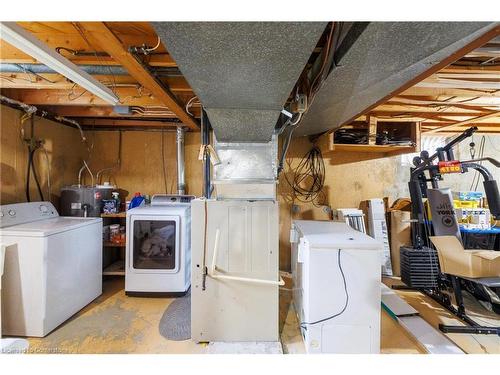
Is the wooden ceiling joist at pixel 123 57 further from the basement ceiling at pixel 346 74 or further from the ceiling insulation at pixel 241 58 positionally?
the ceiling insulation at pixel 241 58

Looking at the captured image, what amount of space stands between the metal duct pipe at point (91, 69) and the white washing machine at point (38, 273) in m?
1.25

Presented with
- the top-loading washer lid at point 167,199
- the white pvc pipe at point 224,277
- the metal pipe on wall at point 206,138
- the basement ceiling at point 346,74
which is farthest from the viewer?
the top-loading washer lid at point 167,199

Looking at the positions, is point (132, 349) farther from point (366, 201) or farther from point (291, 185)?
point (366, 201)

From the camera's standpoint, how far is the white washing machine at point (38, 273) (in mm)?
1928

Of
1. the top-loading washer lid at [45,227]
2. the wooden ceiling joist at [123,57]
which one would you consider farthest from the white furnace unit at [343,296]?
the top-loading washer lid at [45,227]

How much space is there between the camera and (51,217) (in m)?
2.63

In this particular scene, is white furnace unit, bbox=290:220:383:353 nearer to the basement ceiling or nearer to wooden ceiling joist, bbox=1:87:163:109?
the basement ceiling

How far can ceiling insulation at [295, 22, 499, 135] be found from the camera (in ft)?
3.16

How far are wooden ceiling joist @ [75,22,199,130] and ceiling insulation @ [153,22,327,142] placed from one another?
1.56ft

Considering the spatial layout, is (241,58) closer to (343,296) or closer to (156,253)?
(343,296)

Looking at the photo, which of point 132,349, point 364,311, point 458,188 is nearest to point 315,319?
point 364,311

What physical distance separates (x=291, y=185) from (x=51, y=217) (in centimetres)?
304

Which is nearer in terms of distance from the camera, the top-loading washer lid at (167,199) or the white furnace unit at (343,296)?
the white furnace unit at (343,296)

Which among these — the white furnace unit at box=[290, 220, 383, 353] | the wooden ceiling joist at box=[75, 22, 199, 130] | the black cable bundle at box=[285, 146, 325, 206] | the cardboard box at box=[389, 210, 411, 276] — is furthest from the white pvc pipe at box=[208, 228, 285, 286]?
the cardboard box at box=[389, 210, 411, 276]
